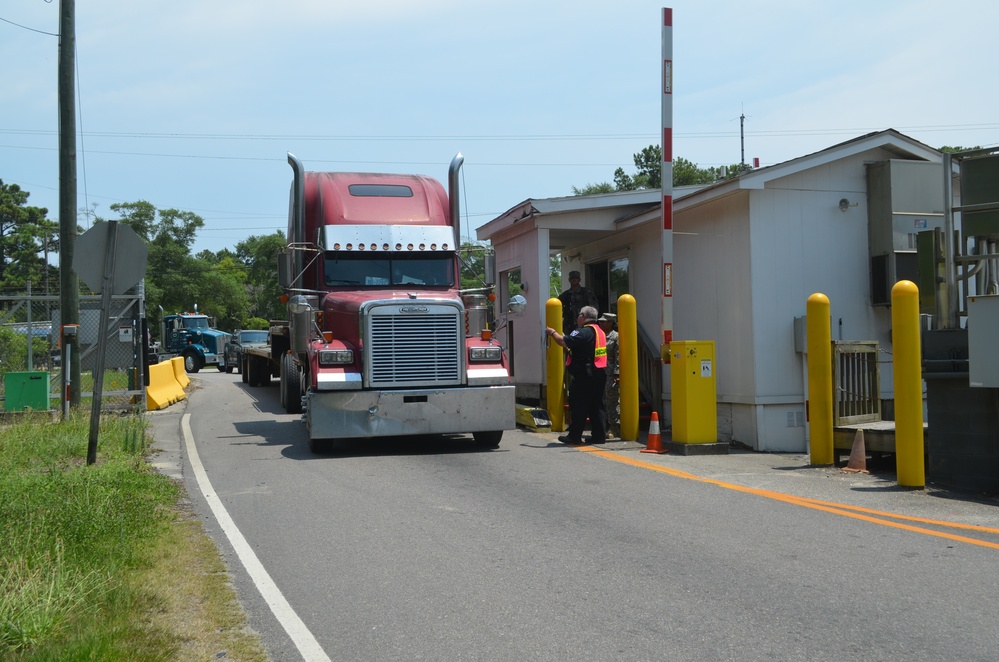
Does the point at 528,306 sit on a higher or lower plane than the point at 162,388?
higher

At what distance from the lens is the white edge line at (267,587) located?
4887 millimetres

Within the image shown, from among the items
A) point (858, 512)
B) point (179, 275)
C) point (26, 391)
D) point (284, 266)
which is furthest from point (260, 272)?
point (858, 512)

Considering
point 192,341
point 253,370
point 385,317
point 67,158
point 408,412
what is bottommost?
point 408,412

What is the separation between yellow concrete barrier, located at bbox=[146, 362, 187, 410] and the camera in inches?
754

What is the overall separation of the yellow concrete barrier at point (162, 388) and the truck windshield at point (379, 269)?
290 inches

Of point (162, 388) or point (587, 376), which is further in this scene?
point (162, 388)

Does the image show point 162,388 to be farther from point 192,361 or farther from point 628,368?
point 192,361

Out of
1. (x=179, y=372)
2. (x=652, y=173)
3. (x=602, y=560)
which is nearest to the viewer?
(x=602, y=560)

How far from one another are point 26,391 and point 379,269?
23.2 ft

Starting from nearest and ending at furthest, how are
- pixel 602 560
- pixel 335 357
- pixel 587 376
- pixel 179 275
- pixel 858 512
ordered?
pixel 602 560
pixel 858 512
pixel 335 357
pixel 587 376
pixel 179 275

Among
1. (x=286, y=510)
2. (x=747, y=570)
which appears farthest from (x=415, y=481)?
(x=747, y=570)

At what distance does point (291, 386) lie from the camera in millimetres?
16766

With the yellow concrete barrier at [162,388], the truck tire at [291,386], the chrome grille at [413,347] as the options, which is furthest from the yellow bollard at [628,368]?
the yellow concrete barrier at [162,388]

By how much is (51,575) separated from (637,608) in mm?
3363
